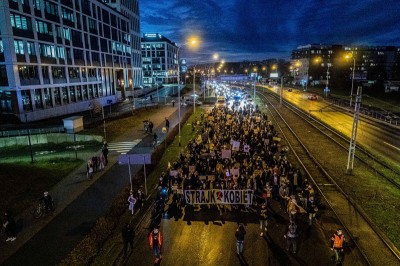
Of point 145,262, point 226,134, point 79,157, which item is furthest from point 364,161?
point 79,157

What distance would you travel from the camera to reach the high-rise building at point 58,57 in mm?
43844

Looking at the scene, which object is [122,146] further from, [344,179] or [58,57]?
[58,57]

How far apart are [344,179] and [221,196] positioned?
1018cm

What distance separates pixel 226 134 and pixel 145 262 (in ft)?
59.2

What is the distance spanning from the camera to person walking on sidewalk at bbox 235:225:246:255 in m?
11.5

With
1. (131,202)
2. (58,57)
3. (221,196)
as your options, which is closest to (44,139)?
(131,202)

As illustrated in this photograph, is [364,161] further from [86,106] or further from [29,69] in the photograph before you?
[86,106]

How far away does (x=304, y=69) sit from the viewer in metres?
158

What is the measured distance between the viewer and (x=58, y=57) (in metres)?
55.4

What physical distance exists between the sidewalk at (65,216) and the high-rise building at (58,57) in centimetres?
2846

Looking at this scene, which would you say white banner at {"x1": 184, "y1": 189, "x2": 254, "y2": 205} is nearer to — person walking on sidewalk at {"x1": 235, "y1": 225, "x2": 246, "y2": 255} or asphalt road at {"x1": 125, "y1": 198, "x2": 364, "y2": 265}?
asphalt road at {"x1": 125, "y1": 198, "x2": 364, "y2": 265}

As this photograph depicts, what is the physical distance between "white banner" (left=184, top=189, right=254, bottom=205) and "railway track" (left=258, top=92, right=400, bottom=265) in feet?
15.5

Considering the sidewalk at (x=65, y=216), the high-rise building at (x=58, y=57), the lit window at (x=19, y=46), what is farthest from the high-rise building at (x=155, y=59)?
the sidewalk at (x=65, y=216)

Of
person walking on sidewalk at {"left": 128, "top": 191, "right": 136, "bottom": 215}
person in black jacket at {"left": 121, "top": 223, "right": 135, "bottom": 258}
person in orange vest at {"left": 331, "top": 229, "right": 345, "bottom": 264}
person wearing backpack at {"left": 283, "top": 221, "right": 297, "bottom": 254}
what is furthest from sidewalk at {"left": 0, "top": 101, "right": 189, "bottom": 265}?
person in orange vest at {"left": 331, "top": 229, "right": 345, "bottom": 264}
